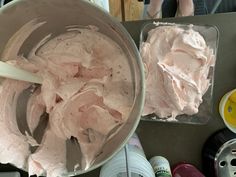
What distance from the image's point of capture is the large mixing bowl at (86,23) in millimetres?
564

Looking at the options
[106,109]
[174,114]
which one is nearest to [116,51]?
[106,109]

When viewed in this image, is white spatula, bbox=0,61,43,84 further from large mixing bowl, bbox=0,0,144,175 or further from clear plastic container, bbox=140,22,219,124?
clear plastic container, bbox=140,22,219,124

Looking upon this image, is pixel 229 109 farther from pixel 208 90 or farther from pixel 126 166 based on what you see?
pixel 126 166

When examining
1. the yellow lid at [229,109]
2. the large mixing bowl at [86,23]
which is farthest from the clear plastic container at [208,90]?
the large mixing bowl at [86,23]

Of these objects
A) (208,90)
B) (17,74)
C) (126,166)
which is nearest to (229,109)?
(208,90)

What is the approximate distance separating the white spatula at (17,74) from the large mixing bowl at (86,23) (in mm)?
67

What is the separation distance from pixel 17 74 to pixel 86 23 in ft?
0.48

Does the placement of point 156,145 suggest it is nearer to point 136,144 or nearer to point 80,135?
point 136,144

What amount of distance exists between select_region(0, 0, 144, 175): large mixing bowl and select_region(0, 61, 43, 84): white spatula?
7 centimetres

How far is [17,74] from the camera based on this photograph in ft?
1.97

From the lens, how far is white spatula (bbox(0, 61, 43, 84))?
0.57 metres

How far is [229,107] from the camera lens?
2.79 feet

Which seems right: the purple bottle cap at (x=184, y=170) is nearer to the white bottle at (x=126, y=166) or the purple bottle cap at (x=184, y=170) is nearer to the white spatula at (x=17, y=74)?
the white bottle at (x=126, y=166)

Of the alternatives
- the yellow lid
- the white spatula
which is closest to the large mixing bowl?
the white spatula
